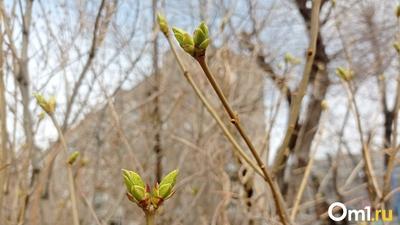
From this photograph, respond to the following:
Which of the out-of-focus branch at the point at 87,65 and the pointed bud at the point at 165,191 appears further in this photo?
the out-of-focus branch at the point at 87,65

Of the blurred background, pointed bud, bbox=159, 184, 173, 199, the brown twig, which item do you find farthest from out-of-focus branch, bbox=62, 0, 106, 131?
pointed bud, bbox=159, 184, 173, 199

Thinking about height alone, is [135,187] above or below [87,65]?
below

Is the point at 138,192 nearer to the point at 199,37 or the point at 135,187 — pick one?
the point at 135,187

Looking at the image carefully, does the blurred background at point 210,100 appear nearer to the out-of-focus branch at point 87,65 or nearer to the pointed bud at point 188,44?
the out-of-focus branch at point 87,65

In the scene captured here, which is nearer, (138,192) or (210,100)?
(138,192)

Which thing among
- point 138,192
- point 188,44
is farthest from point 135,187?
point 188,44

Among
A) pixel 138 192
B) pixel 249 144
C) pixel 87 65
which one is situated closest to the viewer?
pixel 138 192

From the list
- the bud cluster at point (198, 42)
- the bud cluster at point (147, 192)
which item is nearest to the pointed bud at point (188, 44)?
the bud cluster at point (198, 42)

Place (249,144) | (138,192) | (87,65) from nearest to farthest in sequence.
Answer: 1. (138,192)
2. (249,144)
3. (87,65)
